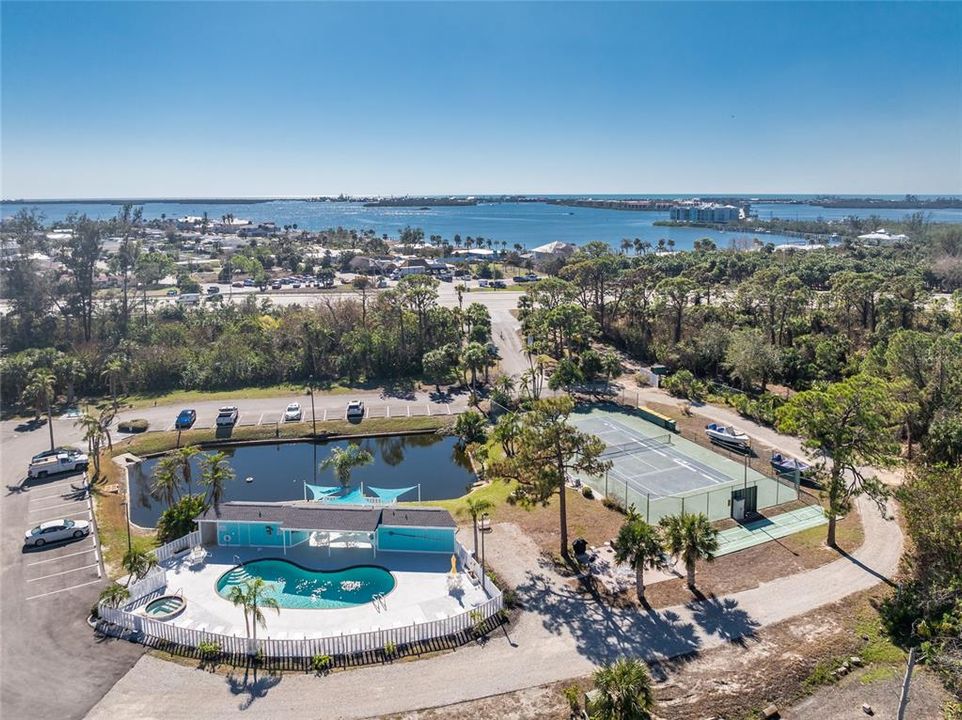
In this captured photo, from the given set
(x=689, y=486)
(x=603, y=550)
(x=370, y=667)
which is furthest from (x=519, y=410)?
(x=370, y=667)

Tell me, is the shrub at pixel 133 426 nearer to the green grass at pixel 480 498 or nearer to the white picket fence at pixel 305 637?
the green grass at pixel 480 498

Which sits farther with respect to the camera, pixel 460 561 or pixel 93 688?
pixel 460 561

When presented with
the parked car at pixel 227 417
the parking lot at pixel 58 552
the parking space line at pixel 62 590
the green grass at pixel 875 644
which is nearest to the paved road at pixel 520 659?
the green grass at pixel 875 644

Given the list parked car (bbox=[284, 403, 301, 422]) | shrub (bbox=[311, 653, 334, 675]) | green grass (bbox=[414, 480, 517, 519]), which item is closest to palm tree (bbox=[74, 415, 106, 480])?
parked car (bbox=[284, 403, 301, 422])

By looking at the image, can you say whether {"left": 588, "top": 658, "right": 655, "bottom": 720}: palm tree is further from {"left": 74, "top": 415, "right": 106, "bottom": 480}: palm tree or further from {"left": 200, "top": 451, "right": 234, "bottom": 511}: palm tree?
{"left": 74, "top": 415, "right": 106, "bottom": 480}: palm tree

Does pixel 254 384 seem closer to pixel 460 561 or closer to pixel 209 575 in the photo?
pixel 209 575
